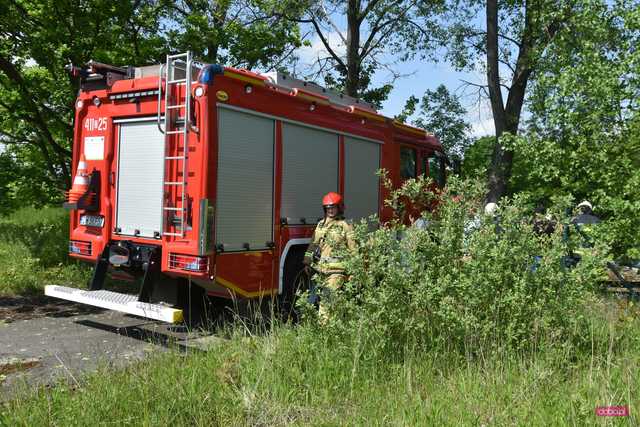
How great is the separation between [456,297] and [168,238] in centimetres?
323

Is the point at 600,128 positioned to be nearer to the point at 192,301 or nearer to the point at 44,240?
the point at 192,301

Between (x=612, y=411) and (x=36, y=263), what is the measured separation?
9.07 meters

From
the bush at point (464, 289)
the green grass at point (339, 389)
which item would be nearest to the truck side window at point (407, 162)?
the bush at point (464, 289)

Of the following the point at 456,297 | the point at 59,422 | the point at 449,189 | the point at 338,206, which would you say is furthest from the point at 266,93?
the point at 59,422

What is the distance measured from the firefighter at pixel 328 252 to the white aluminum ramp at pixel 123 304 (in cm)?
139

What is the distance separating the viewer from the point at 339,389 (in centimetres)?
394

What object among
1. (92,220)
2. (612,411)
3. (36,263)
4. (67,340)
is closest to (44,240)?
(36,263)

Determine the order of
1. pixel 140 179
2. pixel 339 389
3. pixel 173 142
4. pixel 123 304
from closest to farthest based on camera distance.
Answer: pixel 339 389 → pixel 123 304 → pixel 173 142 → pixel 140 179

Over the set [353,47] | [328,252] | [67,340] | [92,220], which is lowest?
[67,340]

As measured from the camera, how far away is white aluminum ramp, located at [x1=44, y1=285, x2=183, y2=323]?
549cm

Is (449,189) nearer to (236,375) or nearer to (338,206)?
(338,206)

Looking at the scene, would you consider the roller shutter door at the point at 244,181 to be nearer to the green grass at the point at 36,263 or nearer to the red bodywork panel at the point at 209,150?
the red bodywork panel at the point at 209,150

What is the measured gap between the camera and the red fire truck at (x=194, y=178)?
5.97m

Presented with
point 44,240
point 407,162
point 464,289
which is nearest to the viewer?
point 464,289
